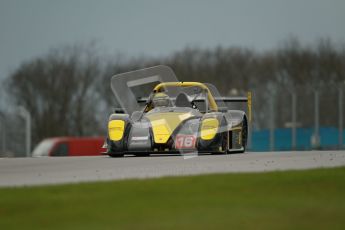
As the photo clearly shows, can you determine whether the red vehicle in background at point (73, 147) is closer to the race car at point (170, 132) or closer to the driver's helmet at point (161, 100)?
the driver's helmet at point (161, 100)

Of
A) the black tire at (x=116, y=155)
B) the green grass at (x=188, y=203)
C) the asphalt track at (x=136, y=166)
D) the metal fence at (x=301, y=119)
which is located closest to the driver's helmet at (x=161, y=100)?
the black tire at (x=116, y=155)

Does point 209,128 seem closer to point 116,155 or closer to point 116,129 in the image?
point 116,129

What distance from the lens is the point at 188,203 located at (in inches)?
522

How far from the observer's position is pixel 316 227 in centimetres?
1138

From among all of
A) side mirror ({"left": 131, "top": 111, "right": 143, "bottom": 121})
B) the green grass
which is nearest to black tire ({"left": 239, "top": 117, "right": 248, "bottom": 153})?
side mirror ({"left": 131, "top": 111, "right": 143, "bottom": 121})

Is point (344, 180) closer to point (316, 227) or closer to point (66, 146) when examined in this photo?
point (316, 227)

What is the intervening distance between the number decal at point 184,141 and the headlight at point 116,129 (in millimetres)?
1473

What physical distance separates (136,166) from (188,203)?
7736 mm

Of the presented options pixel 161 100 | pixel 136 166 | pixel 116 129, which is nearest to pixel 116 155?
pixel 116 129

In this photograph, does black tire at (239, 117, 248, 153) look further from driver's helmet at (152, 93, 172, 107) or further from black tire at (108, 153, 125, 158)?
black tire at (108, 153, 125, 158)

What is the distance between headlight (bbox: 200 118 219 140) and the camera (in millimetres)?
24766

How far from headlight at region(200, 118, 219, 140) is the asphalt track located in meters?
0.98

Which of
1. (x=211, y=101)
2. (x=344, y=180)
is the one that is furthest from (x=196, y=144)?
(x=344, y=180)

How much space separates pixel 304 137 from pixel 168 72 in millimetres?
40596
